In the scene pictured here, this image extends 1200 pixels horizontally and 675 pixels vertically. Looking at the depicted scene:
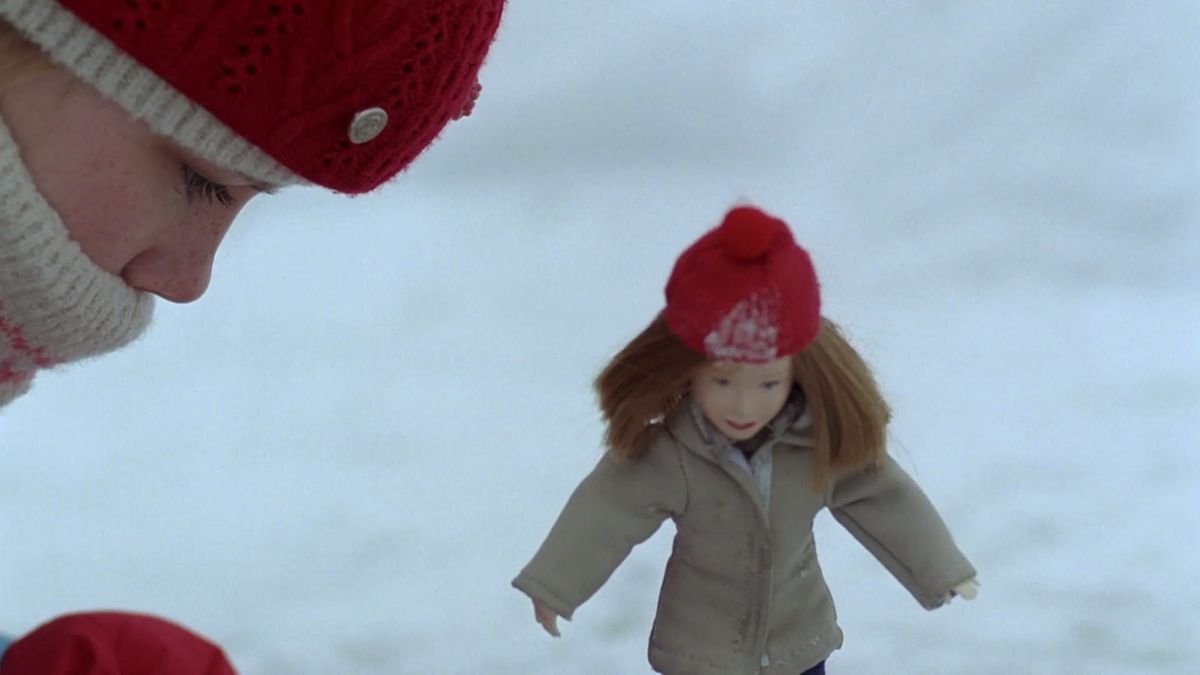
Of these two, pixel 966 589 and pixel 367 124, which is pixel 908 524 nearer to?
pixel 966 589

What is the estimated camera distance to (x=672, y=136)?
2.07 m

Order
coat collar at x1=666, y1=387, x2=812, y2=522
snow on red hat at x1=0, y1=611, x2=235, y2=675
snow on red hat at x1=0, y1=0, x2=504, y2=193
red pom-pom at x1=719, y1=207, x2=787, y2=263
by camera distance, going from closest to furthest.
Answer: snow on red hat at x1=0, y1=0, x2=504, y2=193, snow on red hat at x1=0, y1=611, x2=235, y2=675, red pom-pom at x1=719, y1=207, x2=787, y2=263, coat collar at x1=666, y1=387, x2=812, y2=522

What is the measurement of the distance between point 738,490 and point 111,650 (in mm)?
441

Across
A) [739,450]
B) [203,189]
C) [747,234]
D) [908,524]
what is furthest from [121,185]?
[908,524]

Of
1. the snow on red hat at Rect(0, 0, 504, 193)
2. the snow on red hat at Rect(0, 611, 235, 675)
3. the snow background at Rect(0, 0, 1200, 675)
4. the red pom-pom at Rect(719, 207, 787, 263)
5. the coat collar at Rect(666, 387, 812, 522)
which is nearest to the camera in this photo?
the snow on red hat at Rect(0, 0, 504, 193)

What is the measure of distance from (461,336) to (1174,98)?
45.3 inches

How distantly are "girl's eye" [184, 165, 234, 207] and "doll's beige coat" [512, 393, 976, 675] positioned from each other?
370 millimetres

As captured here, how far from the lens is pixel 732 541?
3.34 feet

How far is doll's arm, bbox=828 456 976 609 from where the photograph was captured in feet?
3.37

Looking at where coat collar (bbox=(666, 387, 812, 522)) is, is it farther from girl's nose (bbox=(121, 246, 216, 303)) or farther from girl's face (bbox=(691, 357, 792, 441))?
girl's nose (bbox=(121, 246, 216, 303))

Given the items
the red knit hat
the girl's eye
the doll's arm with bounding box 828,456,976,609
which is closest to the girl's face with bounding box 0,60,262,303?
the girl's eye

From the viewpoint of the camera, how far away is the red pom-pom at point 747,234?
88cm

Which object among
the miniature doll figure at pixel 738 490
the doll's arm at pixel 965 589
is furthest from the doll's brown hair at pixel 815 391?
the doll's arm at pixel 965 589

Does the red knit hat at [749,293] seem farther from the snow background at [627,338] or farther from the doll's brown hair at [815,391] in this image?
the snow background at [627,338]
